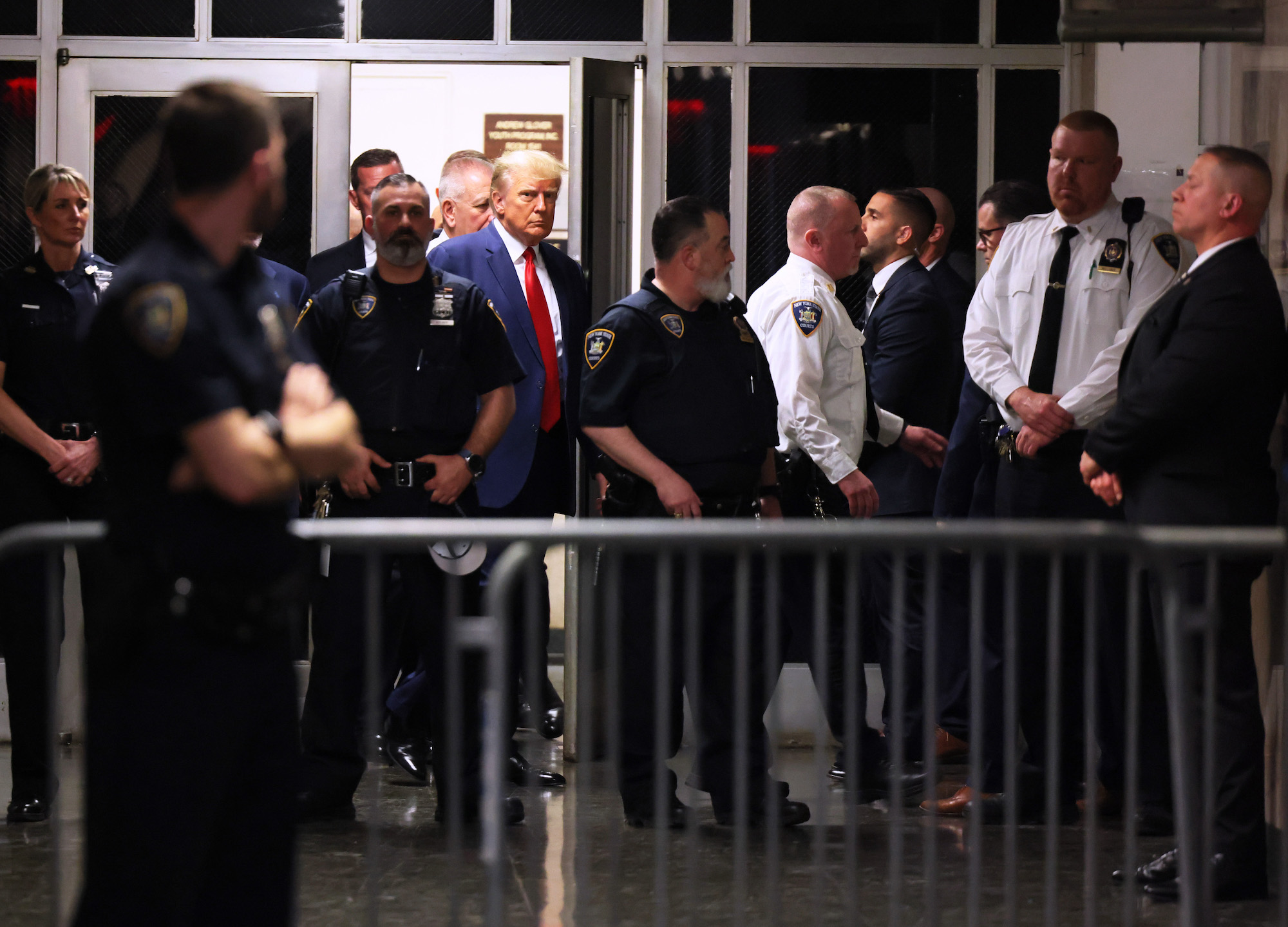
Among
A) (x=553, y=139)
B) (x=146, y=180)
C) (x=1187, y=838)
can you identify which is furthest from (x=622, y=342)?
(x=553, y=139)

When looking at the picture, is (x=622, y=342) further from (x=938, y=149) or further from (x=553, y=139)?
(x=553, y=139)

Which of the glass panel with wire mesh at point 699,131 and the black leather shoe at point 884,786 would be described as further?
the glass panel with wire mesh at point 699,131

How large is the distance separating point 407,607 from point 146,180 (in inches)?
108

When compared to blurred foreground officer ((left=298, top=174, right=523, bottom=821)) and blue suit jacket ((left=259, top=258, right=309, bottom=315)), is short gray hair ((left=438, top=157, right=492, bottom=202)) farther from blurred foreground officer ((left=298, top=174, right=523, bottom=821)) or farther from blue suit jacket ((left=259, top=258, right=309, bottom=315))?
blurred foreground officer ((left=298, top=174, right=523, bottom=821))

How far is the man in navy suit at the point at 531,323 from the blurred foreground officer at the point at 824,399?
70 cm

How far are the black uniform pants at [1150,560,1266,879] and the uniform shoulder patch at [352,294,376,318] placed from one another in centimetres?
227

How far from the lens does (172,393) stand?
2322 millimetres

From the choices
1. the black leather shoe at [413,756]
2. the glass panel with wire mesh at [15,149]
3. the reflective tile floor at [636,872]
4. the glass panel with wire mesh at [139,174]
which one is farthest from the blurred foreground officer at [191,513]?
the glass panel with wire mesh at [15,149]

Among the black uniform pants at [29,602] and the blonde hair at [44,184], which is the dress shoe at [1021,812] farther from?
the blonde hair at [44,184]

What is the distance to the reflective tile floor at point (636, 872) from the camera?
3.80 meters

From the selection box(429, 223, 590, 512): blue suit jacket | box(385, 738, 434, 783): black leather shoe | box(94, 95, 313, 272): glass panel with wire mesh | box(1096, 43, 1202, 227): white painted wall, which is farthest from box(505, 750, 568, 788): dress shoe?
box(1096, 43, 1202, 227): white painted wall

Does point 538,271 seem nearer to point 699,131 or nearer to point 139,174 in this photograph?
point 699,131

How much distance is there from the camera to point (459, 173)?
21.0 ft

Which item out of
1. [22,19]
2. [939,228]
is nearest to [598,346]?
[939,228]
